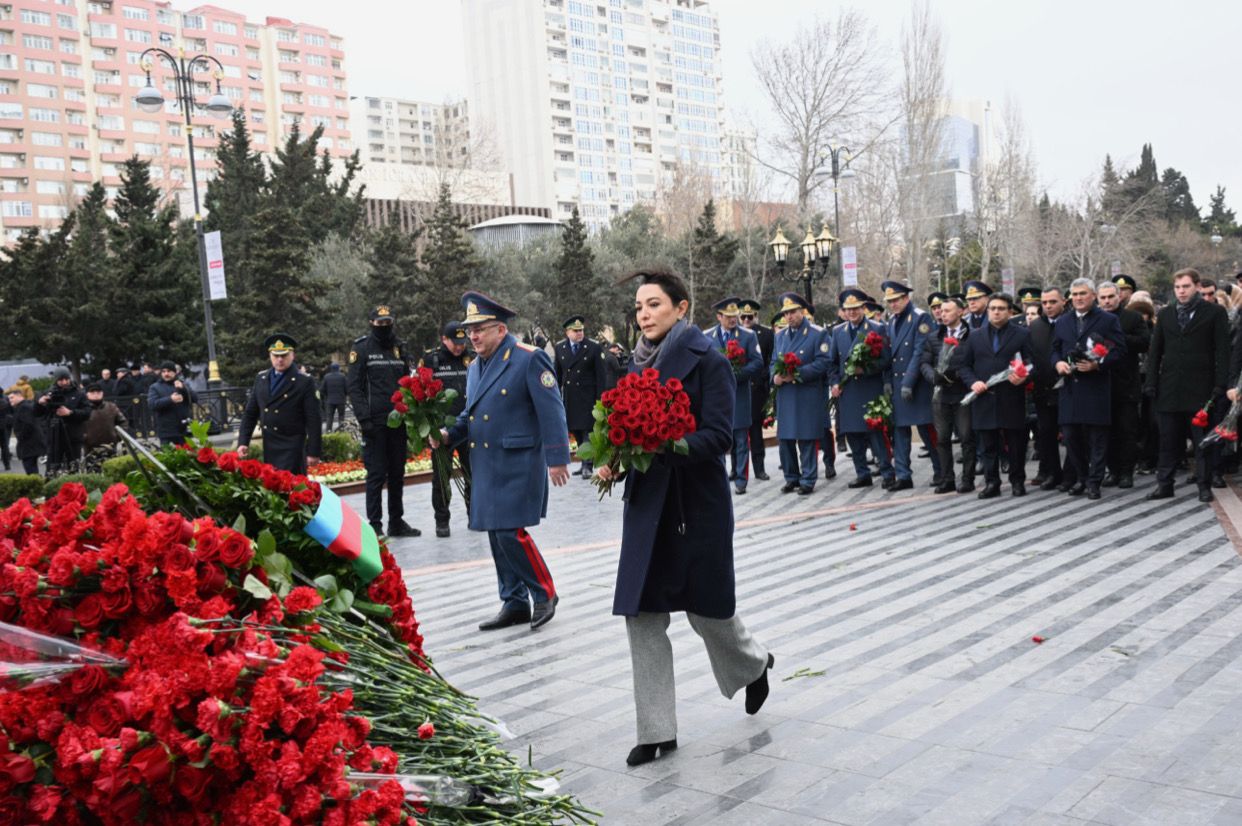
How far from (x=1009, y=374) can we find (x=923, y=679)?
651 cm

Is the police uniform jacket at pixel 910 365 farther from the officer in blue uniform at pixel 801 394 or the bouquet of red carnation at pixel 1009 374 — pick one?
the officer in blue uniform at pixel 801 394

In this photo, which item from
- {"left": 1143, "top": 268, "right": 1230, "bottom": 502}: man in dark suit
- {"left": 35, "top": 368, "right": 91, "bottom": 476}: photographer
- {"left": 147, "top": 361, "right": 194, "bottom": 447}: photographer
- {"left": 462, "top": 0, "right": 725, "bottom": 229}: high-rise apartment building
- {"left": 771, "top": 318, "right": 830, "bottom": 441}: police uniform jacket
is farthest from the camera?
{"left": 462, "top": 0, "right": 725, "bottom": 229}: high-rise apartment building

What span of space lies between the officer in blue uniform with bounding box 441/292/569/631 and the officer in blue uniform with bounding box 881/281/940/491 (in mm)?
6287

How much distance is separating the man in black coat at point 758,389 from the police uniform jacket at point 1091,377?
368cm

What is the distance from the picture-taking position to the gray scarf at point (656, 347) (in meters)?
4.93

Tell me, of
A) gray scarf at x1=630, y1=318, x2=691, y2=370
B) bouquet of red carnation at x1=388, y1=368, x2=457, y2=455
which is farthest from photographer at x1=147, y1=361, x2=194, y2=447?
gray scarf at x1=630, y1=318, x2=691, y2=370

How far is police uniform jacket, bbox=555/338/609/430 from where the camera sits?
16.2m

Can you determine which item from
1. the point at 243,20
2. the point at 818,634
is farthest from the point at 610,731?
the point at 243,20

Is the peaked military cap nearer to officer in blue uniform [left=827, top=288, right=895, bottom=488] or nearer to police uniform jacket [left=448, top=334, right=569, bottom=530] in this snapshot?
police uniform jacket [left=448, top=334, right=569, bottom=530]

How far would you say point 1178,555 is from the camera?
26.5 ft

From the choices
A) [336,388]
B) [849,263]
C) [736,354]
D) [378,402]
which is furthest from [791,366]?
[849,263]

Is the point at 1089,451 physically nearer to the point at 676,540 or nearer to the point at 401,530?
the point at 401,530

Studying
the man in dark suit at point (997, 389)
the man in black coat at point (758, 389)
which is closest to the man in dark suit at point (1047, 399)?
the man in dark suit at point (997, 389)

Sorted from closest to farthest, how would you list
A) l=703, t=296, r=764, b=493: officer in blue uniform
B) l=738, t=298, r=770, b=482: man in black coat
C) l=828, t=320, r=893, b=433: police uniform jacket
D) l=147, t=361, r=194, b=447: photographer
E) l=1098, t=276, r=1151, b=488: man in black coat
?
l=1098, t=276, r=1151, b=488: man in black coat, l=828, t=320, r=893, b=433: police uniform jacket, l=703, t=296, r=764, b=493: officer in blue uniform, l=738, t=298, r=770, b=482: man in black coat, l=147, t=361, r=194, b=447: photographer
